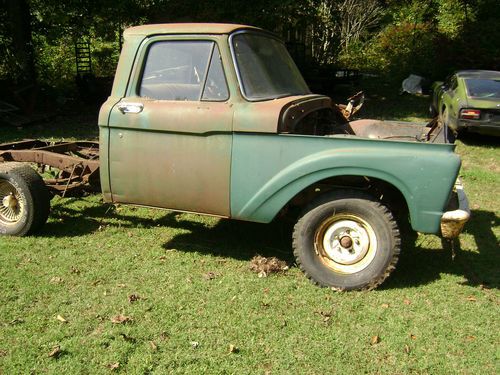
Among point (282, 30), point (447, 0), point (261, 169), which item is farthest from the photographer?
point (447, 0)

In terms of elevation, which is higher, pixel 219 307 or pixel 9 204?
pixel 9 204

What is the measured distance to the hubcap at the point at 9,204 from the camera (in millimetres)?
5188

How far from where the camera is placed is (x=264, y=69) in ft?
14.8

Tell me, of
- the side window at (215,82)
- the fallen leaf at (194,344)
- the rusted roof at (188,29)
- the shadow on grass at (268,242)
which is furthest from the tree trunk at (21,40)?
the fallen leaf at (194,344)

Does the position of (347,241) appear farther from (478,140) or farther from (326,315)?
(478,140)

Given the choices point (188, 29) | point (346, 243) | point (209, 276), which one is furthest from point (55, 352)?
point (188, 29)

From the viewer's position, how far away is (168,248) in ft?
16.5

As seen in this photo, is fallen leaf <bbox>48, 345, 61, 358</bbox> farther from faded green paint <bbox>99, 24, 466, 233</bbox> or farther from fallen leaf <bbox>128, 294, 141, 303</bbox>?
faded green paint <bbox>99, 24, 466, 233</bbox>

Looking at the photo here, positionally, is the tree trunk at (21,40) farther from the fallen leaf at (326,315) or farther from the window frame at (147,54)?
the fallen leaf at (326,315)

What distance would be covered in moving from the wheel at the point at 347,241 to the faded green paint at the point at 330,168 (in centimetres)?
25

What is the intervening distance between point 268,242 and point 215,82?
1.80 m

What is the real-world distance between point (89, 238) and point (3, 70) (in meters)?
10.6

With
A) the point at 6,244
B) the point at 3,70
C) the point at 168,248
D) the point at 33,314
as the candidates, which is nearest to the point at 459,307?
the point at 168,248

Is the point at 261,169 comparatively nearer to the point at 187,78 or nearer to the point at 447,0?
the point at 187,78
